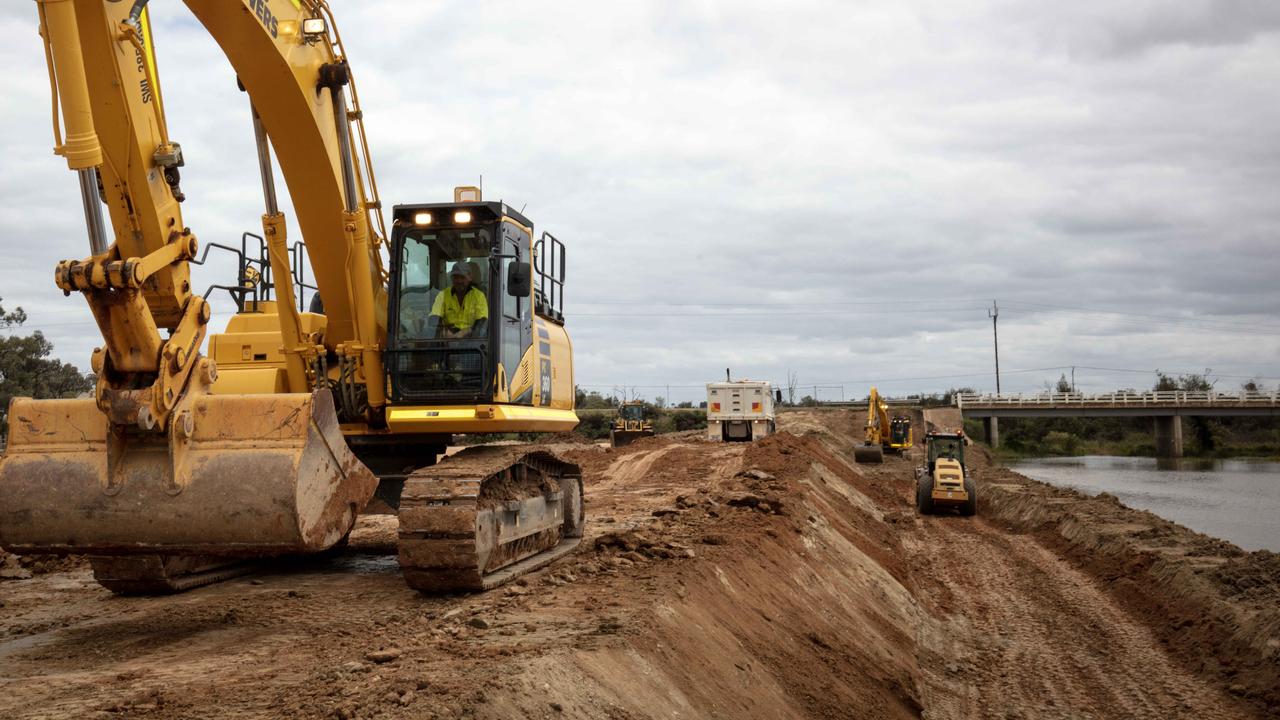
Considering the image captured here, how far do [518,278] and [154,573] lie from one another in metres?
4.18

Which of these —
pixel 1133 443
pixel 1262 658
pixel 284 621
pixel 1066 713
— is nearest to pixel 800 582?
pixel 1066 713

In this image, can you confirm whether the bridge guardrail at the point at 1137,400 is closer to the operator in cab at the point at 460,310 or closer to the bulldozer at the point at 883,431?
the bulldozer at the point at 883,431

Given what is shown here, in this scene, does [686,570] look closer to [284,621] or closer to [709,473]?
[284,621]

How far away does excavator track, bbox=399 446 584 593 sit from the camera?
8.52 metres

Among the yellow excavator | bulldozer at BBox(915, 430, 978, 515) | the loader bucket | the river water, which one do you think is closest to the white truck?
the river water

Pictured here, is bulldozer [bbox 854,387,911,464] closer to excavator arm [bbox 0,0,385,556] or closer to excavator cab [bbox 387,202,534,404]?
excavator cab [bbox 387,202,534,404]

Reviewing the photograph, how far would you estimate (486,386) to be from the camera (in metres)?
9.59

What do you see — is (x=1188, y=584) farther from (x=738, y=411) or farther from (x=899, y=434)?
(x=899, y=434)

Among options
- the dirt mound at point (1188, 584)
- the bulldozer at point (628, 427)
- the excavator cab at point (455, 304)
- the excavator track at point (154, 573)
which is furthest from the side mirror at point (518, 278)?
the bulldozer at point (628, 427)

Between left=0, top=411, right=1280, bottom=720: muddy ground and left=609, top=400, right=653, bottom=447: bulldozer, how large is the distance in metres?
26.3

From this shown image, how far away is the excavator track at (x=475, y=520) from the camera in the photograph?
8.52 m

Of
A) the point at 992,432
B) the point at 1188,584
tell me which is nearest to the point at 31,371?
the point at 1188,584

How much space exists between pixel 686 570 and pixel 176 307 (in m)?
5.13

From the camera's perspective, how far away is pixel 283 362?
10.3 meters
